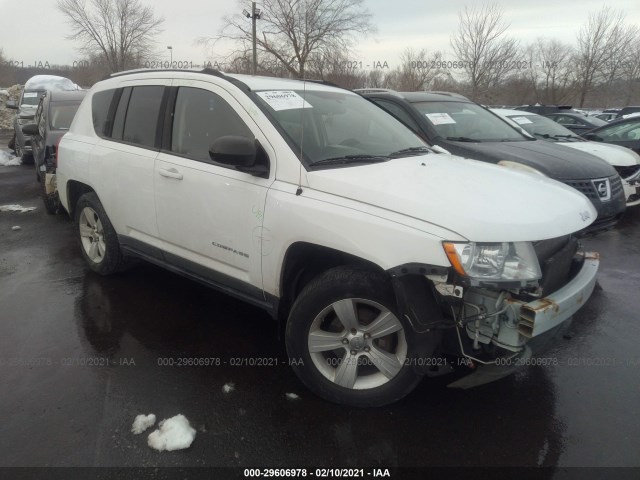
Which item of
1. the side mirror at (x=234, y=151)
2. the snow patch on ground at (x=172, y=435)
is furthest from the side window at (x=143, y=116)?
the snow patch on ground at (x=172, y=435)

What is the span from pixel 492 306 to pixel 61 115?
7.95 meters

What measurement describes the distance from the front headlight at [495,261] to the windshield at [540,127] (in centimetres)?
586

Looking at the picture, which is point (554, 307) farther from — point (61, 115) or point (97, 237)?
point (61, 115)

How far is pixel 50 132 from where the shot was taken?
739cm

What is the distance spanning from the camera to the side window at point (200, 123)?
129 inches

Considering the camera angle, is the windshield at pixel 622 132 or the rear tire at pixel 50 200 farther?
the windshield at pixel 622 132

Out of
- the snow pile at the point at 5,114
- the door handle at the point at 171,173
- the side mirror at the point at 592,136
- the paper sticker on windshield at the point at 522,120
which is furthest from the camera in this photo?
the snow pile at the point at 5,114

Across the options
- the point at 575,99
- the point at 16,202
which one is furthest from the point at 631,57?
the point at 16,202

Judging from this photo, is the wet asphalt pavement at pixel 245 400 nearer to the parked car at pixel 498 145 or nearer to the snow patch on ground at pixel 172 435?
the snow patch on ground at pixel 172 435

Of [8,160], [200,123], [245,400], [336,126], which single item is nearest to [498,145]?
[336,126]

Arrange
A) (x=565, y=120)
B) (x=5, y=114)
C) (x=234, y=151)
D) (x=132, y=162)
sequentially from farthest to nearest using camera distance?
1. (x=5, y=114)
2. (x=565, y=120)
3. (x=132, y=162)
4. (x=234, y=151)

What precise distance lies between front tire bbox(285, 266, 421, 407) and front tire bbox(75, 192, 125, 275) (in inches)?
94.2

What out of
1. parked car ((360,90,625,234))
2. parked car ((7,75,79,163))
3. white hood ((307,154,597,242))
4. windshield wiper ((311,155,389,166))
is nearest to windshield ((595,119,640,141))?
parked car ((360,90,625,234))

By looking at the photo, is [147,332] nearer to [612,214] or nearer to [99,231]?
[99,231]
